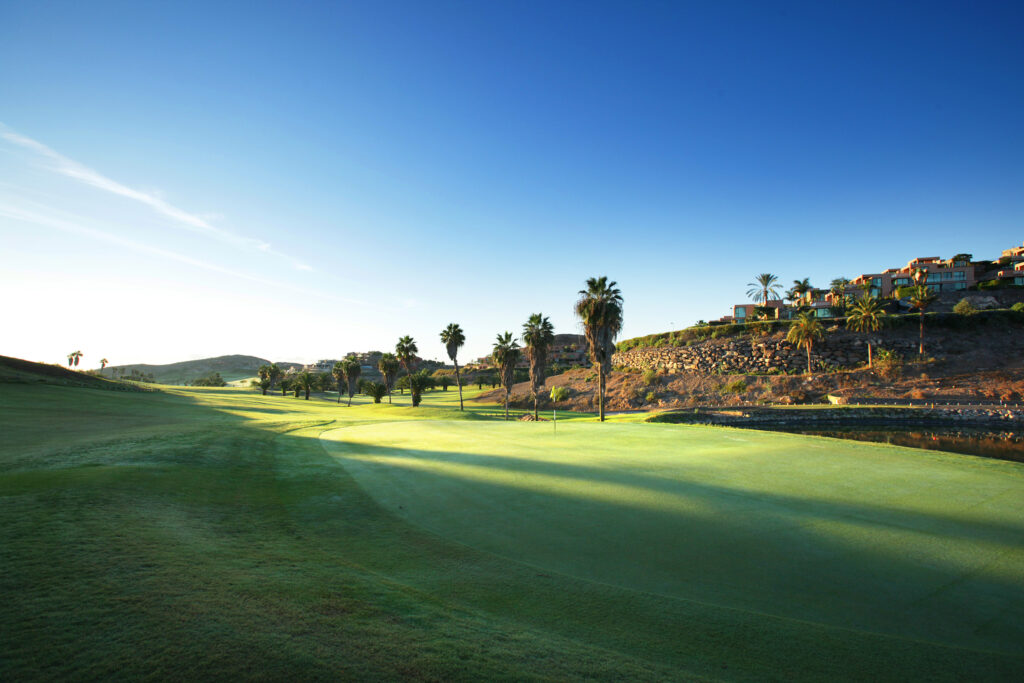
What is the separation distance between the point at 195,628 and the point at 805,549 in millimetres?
7831

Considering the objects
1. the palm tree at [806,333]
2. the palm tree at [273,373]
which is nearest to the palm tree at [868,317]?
the palm tree at [806,333]

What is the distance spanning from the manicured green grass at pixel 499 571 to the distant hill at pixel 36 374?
100 feet

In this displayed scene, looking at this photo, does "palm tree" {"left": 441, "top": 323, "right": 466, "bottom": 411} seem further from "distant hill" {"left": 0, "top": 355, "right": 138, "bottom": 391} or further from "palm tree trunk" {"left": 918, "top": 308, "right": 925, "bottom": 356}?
"palm tree trunk" {"left": 918, "top": 308, "right": 925, "bottom": 356}

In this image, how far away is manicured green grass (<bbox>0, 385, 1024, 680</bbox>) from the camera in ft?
11.8

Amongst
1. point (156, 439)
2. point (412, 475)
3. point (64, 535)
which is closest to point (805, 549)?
point (412, 475)

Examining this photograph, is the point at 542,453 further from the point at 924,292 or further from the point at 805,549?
the point at 924,292

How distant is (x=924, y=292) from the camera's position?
168ft

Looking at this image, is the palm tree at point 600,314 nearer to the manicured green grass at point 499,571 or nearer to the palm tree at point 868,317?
the manicured green grass at point 499,571

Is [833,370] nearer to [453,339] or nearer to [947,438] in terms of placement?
[947,438]

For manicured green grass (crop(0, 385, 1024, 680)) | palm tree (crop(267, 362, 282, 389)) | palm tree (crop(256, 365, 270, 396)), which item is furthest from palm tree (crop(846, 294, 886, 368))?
palm tree (crop(267, 362, 282, 389))

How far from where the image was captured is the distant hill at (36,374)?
108ft

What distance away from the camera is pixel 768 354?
5572cm

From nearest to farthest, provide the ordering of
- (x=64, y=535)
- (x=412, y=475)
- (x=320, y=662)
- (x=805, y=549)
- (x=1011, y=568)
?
(x=320, y=662), (x=64, y=535), (x=1011, y=568), (x=805, y=549), (x=412, y=475)

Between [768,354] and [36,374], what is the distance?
7316 cm
